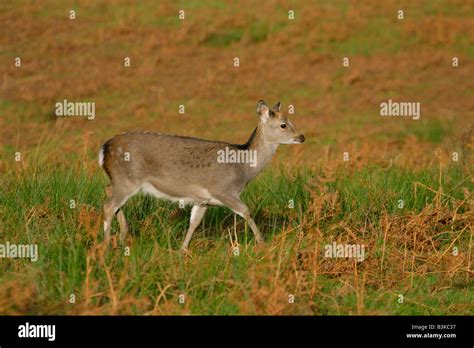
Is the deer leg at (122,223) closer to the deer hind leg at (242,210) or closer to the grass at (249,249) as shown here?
the grass at (249,249)

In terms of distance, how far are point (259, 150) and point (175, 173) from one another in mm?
1199

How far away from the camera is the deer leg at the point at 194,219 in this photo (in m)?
13.7

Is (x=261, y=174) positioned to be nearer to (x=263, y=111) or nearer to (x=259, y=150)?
(x=259, y=150)

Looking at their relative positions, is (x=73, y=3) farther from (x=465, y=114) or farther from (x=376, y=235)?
(x=376, y=235)

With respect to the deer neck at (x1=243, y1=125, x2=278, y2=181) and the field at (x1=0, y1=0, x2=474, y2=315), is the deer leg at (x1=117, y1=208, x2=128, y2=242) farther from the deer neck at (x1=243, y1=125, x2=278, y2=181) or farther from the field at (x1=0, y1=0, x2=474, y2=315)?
the deer neck at (x1=243, y1=125, x2=278, y2=181)

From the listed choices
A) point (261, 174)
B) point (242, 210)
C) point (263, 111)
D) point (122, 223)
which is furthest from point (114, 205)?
point (261, 174)

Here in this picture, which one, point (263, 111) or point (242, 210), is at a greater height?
point (263, 111)

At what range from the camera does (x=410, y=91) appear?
31.5m

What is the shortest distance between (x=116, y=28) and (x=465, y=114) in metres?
11.4

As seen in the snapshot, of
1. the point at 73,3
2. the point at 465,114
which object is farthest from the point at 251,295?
the point at 73,3

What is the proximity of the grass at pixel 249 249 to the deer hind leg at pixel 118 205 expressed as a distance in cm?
22

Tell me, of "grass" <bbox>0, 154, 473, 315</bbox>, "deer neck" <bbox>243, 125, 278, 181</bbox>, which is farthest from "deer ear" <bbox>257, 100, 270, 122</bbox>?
"grass" <bbox>0, 154, 473, 315</bbox>

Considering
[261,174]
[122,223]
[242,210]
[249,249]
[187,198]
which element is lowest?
[249,249]

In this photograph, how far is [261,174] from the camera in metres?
16.5
